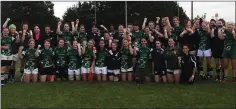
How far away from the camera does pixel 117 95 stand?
854cm

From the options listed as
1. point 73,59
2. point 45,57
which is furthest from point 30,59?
point 73,59

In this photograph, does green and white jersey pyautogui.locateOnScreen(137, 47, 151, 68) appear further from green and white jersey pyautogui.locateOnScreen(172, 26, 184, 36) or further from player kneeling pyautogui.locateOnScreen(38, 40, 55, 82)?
player kneeling pyautogui.locateOnScreen(38, 40, 55, 82)

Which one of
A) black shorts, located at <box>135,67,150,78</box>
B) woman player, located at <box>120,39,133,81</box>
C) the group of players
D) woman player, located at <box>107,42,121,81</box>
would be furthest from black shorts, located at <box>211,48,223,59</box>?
woman player, located at <box>107,42,121,81</box>

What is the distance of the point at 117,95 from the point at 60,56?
3.35m

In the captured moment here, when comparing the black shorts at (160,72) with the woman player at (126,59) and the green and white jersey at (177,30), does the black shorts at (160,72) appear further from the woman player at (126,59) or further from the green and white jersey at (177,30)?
the green and white jersey at (177,30)

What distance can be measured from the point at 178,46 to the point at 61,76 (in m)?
3.99

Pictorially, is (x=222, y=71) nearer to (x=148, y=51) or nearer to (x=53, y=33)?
(x=148, y=51)

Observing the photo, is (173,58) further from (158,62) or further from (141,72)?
(141,72)

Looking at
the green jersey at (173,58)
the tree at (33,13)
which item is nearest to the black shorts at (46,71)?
the green jersey at (173,58)

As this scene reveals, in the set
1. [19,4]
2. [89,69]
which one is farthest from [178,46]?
[19,4]

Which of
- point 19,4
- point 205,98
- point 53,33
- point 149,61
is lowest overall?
point 205,98

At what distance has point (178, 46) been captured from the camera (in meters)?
10.9

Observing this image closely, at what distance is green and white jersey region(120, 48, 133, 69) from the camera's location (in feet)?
35.4

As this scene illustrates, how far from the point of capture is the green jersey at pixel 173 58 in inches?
405
